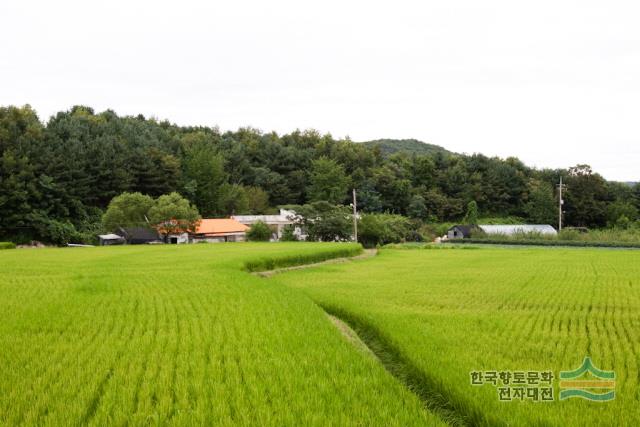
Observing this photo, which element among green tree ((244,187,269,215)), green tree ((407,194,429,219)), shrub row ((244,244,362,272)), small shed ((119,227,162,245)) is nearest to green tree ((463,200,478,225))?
green tree ((407,194,429,219))

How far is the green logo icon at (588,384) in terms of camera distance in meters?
4.96

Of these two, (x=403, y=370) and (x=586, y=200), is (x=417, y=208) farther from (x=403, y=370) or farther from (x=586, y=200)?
(x=403, y=370)

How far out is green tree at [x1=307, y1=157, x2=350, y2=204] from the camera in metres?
57.9

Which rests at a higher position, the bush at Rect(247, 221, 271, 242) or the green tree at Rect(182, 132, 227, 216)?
the green tree at Rect(182, 132, 227, 216)

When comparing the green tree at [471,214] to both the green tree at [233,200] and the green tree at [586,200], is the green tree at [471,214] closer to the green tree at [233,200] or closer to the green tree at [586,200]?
the green tree at [586,200]

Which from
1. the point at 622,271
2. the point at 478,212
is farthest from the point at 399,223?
the point at 622,271

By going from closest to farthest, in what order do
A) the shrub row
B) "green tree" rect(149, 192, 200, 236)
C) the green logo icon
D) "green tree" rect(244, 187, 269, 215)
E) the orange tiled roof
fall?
the green logo icon, the shrub row, "green tree" rect(149, 192, 200, 236), the orange tiled roof, "green tree" rect(244, 187, 269, 215)

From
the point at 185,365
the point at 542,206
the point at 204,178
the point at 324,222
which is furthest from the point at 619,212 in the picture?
the point at 185,365

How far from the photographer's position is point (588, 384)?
526 cm

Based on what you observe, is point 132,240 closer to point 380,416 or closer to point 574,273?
point 574,273

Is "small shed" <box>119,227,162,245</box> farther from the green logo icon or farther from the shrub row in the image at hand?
the green logo icon

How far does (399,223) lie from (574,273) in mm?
31268

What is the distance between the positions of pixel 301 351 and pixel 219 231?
3972 cm

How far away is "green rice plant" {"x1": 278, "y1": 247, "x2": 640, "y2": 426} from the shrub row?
461 cm
